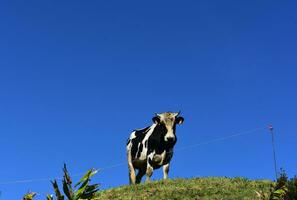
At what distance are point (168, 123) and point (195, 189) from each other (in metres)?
4.36

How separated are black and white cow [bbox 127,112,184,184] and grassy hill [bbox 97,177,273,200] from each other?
4.00ft

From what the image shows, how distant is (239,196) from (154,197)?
4.39 metres

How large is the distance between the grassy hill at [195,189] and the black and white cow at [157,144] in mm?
1218

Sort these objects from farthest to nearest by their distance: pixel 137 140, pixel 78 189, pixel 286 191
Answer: pixel 137 140
pixel 286 191
pixel 78 189

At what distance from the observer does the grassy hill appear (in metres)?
27.5

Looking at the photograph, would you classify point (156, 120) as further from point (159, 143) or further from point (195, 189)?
point (195, 189)

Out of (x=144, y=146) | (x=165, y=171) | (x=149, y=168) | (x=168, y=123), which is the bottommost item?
(x=165, y=171)

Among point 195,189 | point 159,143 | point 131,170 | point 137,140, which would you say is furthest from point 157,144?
point 195,189

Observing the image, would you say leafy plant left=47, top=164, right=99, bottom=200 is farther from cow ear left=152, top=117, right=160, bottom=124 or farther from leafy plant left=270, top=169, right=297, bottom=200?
cow ear left=152, top=117, right=160, bottom=124

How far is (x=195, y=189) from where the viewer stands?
95.1ft

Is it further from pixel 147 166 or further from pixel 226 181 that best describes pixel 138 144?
pixel 226 181

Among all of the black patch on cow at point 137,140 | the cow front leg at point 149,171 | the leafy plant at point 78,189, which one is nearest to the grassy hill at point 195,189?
the cow front leg at point 149,171

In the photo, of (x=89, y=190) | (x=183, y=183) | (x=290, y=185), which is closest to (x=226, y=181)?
(x=183, y=183)

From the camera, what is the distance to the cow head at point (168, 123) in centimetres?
3088
